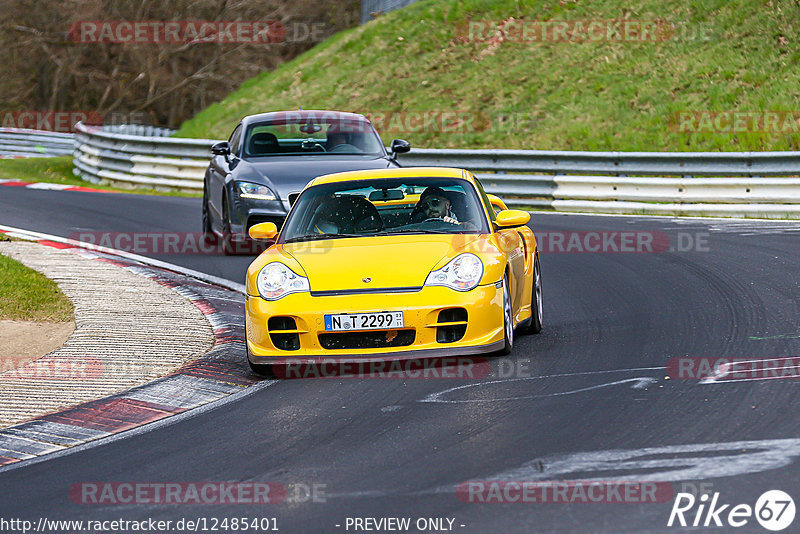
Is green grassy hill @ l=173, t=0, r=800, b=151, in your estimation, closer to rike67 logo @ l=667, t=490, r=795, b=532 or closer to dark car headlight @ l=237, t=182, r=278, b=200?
dark car headlight @ l=237, t=182, r=278, b=200

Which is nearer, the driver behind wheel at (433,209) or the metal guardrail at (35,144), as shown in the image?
the driver behind wheel at (433,209)

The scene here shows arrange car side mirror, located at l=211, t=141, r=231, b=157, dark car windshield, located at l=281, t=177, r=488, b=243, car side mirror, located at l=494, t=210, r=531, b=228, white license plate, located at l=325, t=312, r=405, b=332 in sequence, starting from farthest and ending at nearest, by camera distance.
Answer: car side mirror, located at l=211, t=141, r=231, b=157, dark car windshield, located at l=281, t=177, r=488, b=243, car side mirror, located at l=494, t=210, r=531, b=228, white license plate, located at l=325, t=312, r=405, b=332

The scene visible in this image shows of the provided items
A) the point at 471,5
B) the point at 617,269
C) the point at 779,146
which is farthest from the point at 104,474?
the point at 471,5

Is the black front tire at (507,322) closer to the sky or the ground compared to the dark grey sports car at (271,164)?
closer to the ground

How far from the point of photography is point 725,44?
26.2 meters

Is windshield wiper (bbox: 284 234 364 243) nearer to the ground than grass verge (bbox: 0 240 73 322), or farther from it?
farther from it

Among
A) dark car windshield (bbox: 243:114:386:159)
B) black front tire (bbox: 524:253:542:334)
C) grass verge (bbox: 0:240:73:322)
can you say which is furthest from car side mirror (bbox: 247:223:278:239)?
dark car windshield (bbox: 243:114:386:159)

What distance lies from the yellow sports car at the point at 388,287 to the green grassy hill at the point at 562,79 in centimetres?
1426

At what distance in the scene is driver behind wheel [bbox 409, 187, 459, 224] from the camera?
Result: 9070 mm

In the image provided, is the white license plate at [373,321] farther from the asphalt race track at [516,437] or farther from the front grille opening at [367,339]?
the asphalt race track at [516,437]

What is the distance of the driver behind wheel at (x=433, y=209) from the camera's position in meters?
9.07

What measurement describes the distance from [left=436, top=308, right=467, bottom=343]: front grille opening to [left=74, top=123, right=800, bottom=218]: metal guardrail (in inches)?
427

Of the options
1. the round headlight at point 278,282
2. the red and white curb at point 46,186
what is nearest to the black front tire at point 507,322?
the round headlight at point 278,282

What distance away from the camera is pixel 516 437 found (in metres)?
6.18
